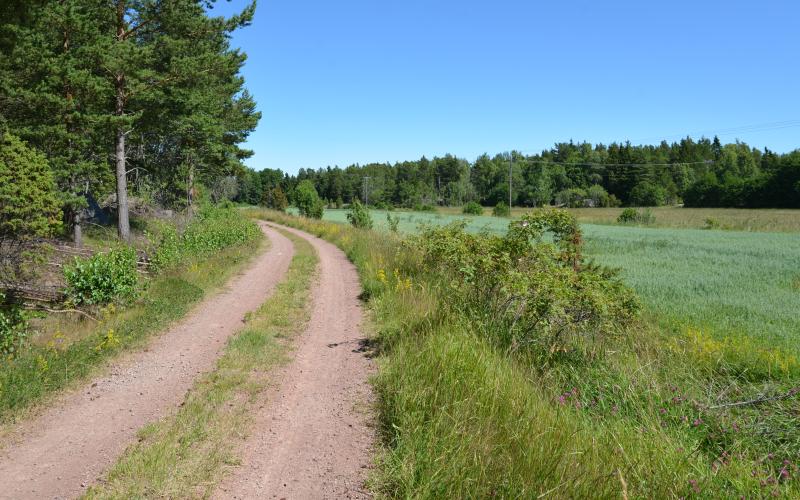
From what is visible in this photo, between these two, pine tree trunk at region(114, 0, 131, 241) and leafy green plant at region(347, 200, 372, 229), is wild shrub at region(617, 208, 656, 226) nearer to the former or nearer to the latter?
leafy green plant at region(347, 200, 372, 229)

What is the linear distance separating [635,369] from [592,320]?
2.70ft

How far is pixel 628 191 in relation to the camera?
94750 mm

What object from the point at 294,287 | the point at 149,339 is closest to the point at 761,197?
the point at 294,287

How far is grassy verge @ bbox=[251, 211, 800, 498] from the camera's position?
10.7ft

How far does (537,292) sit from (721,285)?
11.3m

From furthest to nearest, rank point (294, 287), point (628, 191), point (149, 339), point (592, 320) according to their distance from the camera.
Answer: point (628, 191)
point (294, 287)
point (149, 339)
point (592, 320)

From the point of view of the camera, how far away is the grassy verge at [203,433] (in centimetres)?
359

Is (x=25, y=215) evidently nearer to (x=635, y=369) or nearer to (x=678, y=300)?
(x=635, y=369)

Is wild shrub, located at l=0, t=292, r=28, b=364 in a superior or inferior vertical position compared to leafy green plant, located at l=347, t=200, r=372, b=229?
inferior

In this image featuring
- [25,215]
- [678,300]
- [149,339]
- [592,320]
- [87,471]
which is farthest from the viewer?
[678,300]

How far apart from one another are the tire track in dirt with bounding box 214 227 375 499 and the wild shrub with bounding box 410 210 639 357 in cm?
193

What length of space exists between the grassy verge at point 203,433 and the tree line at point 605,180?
74.0m

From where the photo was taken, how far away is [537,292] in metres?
5.45

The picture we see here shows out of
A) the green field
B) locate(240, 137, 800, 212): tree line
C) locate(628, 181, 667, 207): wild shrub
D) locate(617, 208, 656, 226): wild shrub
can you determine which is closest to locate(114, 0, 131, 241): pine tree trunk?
the green field
